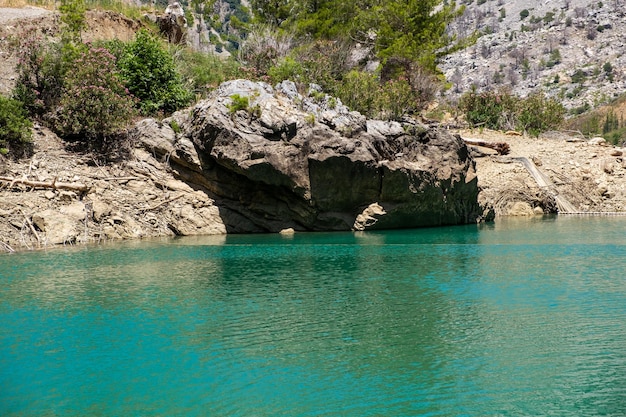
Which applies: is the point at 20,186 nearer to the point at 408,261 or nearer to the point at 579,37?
the point at 408,261

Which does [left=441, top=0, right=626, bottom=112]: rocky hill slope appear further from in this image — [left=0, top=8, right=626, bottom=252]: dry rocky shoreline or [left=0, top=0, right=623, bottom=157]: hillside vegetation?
[left=0, top=8, right=626, bottom=252]: dry rocky shoreline

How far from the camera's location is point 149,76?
91.5 ft

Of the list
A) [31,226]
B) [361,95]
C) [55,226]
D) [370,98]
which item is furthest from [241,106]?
[31,226]

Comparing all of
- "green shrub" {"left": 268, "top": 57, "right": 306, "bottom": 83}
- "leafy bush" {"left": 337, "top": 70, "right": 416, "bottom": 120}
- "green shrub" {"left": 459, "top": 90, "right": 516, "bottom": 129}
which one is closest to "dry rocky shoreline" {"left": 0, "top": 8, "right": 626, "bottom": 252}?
"leafy bush" {"left": 337, "top": 70, "right": 416, "bottom": 120}

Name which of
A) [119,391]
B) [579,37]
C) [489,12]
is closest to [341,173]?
[119,391]

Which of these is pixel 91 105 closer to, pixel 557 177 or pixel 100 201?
pixel 100 201

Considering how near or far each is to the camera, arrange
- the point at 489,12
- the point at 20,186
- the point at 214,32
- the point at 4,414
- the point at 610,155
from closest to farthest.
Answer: the point at 4,414 → the point at 20,186 → the point at 610,155 → the point at 214,32 → the point at 489,12

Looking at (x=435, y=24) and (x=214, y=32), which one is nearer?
(x=435, y=24)

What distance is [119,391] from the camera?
805cm

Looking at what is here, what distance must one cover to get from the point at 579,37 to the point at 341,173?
410ft

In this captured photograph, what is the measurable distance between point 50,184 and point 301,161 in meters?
8.71

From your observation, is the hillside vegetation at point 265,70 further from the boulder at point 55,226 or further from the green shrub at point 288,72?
the boulder at point 55,226

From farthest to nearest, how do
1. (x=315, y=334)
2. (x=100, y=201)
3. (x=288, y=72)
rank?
(x=288, y=72) → (x=100, y=201) → (x=315, y=334)

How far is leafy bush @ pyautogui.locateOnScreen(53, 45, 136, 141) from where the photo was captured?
24797 mm
